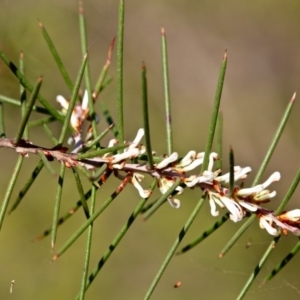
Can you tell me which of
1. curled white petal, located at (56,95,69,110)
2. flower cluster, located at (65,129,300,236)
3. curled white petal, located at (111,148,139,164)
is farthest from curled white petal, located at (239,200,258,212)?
curled white petal, located at (56,95,69,110)

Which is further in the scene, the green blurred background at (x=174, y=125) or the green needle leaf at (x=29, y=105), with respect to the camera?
the green blurred background at (x=174, y=125)

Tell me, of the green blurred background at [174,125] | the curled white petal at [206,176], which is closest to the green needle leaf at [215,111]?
the curled white petal at [206,176]

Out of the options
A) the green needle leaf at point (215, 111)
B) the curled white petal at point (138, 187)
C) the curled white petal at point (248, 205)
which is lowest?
the curled white petal at point (138, 187)

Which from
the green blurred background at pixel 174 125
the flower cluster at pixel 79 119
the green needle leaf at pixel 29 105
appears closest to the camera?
the green needle leaf at pixel 29 105

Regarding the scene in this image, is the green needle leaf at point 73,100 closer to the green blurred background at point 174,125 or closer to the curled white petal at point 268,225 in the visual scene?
the curled white petal at point 268,225

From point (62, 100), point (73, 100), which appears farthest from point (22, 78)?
point (62, 100)

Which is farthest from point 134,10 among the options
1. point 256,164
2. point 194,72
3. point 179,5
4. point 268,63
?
point 256,164

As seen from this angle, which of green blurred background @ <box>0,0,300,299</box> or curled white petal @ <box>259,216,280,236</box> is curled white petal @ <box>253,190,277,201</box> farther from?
green blurred background @ <box>0,0,300,299</box>

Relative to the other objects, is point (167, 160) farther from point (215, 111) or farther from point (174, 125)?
point (174, 125)

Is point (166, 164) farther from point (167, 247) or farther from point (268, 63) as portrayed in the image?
point (268, 63)

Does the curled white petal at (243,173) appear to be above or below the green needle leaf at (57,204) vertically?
above
